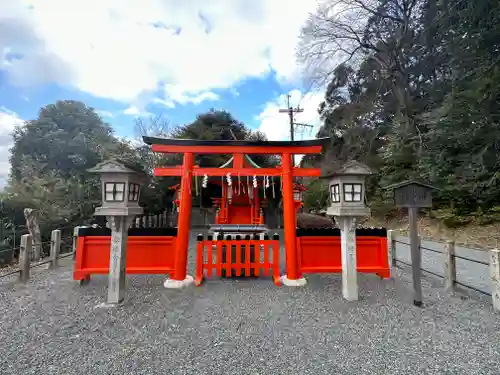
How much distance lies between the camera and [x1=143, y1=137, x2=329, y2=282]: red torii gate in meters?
4.96

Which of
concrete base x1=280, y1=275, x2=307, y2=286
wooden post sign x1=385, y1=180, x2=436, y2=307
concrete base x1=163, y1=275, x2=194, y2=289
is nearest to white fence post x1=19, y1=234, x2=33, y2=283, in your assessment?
concrete base x1=163, y1=275, x2=194, y2=289

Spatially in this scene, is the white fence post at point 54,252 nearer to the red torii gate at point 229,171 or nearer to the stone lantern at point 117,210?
the stone lantern at point 117,210

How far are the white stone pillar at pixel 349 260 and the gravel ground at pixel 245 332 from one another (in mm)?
186

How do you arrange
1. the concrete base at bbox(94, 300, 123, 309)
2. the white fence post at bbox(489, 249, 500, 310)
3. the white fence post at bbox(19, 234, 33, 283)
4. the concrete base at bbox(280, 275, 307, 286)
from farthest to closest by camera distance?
the white fence post at bbox(19, 234, 33, 283)
the concrete base at bbox(280, 275, 307, 286)
the concrete base at bbox(94, 300, 123, 309)
the white fence post at bbox(489, 249, 500, 310)

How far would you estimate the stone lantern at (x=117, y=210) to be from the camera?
406 cm

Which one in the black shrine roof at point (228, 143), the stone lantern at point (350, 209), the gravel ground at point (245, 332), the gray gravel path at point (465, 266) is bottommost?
the gray gravel path at point (465, 266)

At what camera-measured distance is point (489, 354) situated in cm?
264

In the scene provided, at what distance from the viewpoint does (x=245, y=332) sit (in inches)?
123

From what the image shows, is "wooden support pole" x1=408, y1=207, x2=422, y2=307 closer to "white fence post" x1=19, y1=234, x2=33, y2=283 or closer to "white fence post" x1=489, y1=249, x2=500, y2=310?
"white fence post" x1=489, y1=249, x2=500, y2=310

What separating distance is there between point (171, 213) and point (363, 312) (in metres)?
13.7

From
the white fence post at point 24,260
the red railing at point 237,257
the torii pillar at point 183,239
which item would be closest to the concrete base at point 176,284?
the torii pillar at point 183,239

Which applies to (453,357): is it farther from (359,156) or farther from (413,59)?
(413,59)

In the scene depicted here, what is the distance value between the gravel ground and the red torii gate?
0.55 meters

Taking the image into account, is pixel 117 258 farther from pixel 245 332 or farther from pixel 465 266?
pixel 465 266
